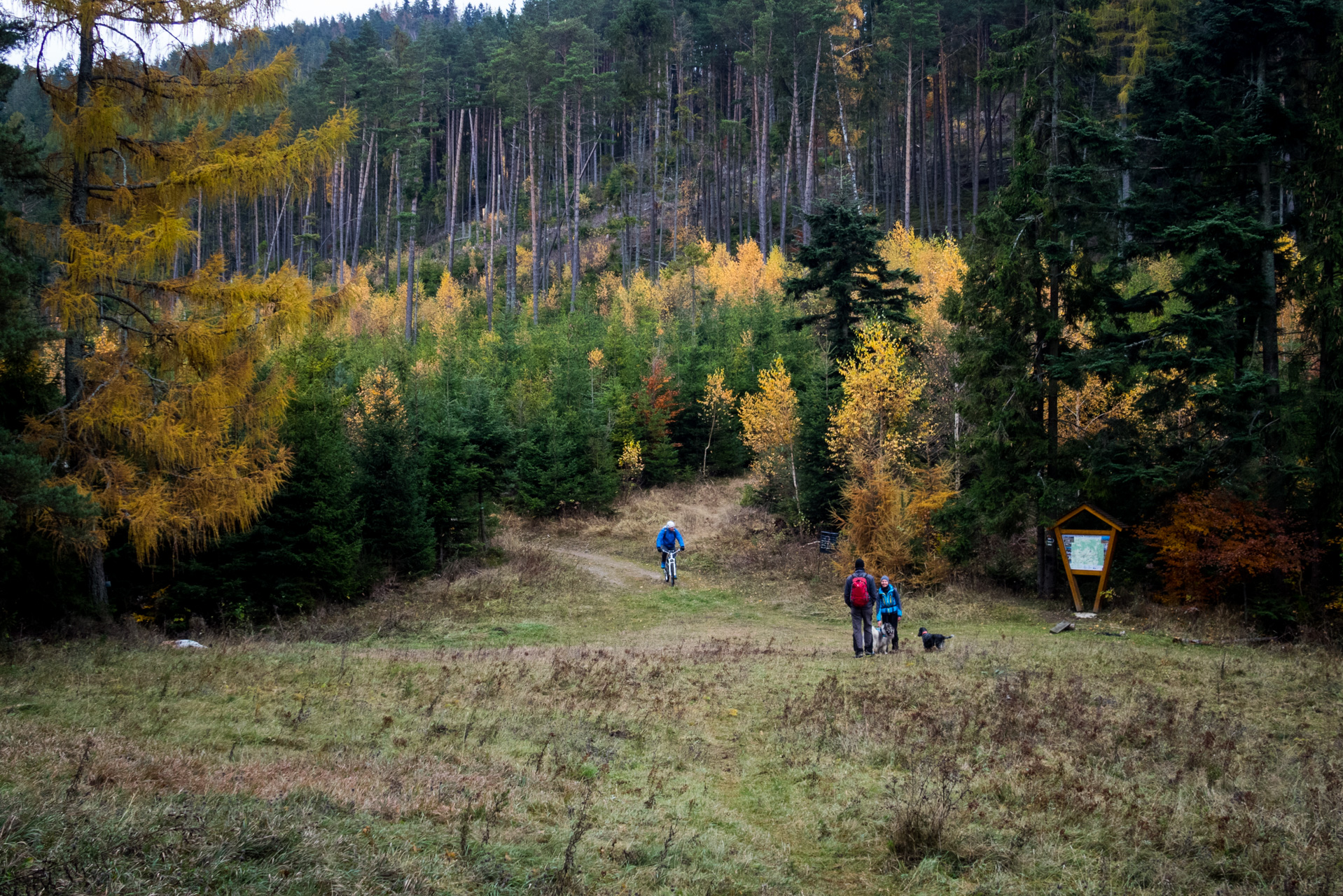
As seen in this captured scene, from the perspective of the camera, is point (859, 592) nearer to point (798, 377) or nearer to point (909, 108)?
point (798, 377)

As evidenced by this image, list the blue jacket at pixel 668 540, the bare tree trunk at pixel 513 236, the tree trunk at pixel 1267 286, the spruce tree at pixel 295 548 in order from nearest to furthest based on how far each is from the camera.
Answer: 1. the spruce tree at pixel 295 548
2. the tree trunk at pixel 1267 286
3. the blue jacket at pixel 668 540
4. the bare tree trunk at pixel 513 236

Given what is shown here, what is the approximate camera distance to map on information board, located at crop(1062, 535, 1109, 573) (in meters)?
18.9

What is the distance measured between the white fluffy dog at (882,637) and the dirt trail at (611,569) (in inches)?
385

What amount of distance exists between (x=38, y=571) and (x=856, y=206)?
26.3 m

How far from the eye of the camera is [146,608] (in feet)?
53.2

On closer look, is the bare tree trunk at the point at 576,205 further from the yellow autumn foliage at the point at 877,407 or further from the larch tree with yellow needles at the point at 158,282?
the larch tree with yellow needles at the point at 158,282

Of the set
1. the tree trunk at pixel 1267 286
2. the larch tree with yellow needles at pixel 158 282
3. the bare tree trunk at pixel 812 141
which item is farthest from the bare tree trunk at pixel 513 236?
the tree trunk at pixel 1267 286

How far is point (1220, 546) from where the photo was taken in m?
17.3

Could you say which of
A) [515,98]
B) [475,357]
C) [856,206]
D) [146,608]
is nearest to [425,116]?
[515,98]

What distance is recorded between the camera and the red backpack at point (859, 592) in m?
14.3

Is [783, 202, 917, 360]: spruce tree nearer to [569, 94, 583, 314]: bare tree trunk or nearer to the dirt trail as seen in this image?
the dirt trail

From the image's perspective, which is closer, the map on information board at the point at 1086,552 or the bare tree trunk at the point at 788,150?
the map on information board at the point at 1086,552

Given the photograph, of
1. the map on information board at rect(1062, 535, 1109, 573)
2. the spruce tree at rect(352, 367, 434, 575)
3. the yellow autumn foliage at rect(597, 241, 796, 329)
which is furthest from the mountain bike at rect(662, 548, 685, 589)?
the yellow autumn foliage at rect(597, 241, 796, 329)

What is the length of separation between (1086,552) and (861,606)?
791 cm
